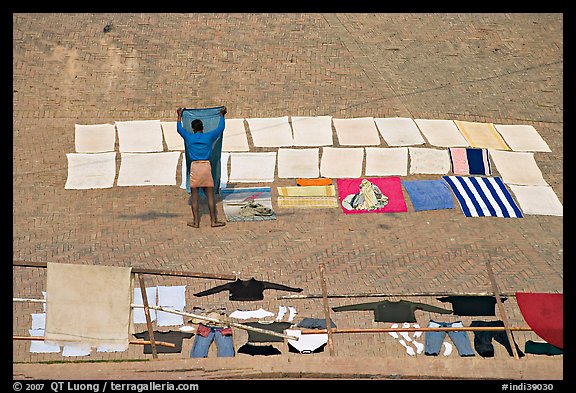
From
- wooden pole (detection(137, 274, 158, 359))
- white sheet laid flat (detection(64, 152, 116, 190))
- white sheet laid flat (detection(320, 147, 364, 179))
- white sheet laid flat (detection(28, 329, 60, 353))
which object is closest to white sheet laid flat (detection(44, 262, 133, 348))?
wooden pole (detection(137, 274, 158, 359))

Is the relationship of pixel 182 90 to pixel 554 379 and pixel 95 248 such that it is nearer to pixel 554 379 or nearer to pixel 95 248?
pixel 95 248

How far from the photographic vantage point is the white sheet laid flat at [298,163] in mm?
21000

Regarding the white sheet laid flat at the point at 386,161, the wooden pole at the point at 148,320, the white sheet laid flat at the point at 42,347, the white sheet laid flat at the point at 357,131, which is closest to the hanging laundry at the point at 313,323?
the wooden pole at the point at 148,320

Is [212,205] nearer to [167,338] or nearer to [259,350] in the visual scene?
[167,338]

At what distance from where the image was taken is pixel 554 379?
13.8 m

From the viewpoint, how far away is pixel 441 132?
2227cm

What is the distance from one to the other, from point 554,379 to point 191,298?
552 cm

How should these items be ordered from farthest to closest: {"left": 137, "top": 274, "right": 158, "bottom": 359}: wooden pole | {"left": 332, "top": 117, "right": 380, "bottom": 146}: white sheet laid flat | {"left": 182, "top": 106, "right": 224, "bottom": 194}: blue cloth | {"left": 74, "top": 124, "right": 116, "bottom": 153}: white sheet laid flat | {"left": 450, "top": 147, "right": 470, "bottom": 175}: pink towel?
{"left": 332, "top": 117, "right": 380, "bottom": 146}: white sheet laid flat
{"left": 74, "top": 124, "right": 116, "bottom": 153}: white sheet laid flat
{"left": 450, "top": 147, "right": 470, "bottom": 175}: pink towel
{"left": 182, "top": 106, "right": 224, "bottom": 194}: blue cloth
{"left": 137, "top": 274, "right": 158, "bottom": 359}: wooden pole

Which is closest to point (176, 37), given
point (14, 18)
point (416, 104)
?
point (14, 18)

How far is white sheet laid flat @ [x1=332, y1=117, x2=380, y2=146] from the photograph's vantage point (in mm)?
21859

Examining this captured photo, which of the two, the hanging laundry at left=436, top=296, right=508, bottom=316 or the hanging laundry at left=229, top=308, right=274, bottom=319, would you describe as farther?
the hanging laundry at left=229, top=308, right=274, bottom=319

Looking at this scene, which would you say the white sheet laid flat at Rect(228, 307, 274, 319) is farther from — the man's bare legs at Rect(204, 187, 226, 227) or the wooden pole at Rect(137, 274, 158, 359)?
the man's bare legs at Rect(204, 187, 226, 227)

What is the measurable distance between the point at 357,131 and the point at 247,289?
5689 mm

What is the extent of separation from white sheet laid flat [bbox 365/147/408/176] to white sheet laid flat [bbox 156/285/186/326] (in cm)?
500
